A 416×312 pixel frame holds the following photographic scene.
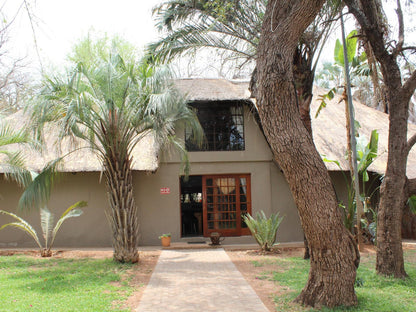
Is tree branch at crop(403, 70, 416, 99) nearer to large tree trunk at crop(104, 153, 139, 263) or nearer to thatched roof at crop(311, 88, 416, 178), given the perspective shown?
thatched roof at crop(311, 88, 416, 178)

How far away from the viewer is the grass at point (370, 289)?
17.4 ft

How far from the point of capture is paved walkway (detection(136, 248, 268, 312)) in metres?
5.72

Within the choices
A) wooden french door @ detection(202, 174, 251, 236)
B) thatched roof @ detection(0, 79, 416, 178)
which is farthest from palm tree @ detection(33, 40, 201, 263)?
wooden french door @ detection(202, 174, 251, 236)

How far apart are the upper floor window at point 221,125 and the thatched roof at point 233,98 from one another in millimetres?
463

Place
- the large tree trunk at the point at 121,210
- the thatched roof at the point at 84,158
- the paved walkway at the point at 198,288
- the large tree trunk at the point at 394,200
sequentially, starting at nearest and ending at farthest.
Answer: the paved walkway at the point at 198,288, the large tree trunk at the point at 394,200, the large tree trunk at the point at 121,210, the thatched roof at the point at 84,158

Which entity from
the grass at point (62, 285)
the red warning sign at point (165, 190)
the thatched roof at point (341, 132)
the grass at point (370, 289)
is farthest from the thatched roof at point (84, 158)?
the thatched roof at point (341, 132)

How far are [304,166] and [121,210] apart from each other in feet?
17.3

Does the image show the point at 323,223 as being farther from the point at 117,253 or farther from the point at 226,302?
the point at 117,253

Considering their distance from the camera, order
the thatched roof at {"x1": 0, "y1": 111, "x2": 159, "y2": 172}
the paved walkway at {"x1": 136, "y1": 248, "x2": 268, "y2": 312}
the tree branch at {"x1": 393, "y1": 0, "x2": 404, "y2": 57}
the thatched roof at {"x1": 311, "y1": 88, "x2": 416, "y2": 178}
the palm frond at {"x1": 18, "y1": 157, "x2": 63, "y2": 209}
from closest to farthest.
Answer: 1. the paved walkway at {"x1": 136, "y1": 248, "x2": 268, "y2": 312}
2. the tree branch at {"x1": 393, "y1": 0, "x2": 404, "y2": 57}
3. the palm frond at {"x1": 18, "y1": 157, "x2": 63, "y2": 209}
4. the thatched roof at {"x1": 0, "y1": 111, "x2": 159, "y2": 172}
5. the thatched roof at {"x1": 311, "y1": 88, "x2": 416, "y2": 178}

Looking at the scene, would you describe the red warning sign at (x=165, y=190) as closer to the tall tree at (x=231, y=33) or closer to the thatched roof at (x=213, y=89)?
the thatched roof at (x=213, y=89)

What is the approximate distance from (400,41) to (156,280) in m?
6.32

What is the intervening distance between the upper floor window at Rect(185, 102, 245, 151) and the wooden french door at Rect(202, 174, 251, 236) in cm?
105

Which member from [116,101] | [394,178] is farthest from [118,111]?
[394,178]

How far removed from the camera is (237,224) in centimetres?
1305
